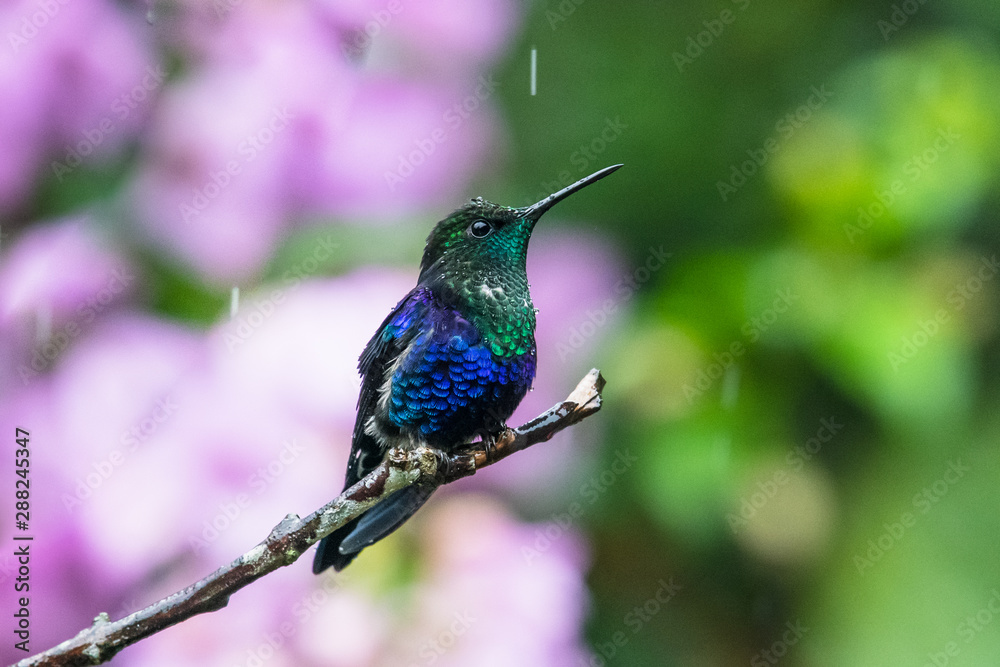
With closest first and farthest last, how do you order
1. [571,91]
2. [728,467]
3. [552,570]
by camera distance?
[552,570] < [728,467] < [571,91]

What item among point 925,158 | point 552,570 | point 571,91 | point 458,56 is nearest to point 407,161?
point 458,56

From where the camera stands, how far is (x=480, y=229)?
0.55 meters

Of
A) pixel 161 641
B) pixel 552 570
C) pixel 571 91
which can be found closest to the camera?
pixel 161 641

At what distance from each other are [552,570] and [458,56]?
0.68 metres

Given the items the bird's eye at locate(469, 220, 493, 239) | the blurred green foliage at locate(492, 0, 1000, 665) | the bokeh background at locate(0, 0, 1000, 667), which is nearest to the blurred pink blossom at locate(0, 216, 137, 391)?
the bokeh background at locate(0, 0, 1000, 667)

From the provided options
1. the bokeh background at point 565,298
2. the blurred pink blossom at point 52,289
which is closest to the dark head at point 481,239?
the bokeh background at point 565,298

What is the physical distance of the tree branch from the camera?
40cm

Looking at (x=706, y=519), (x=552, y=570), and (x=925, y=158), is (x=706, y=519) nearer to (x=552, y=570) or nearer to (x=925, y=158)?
(x=552, y=570)

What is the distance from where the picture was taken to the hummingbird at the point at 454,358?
0.53 m

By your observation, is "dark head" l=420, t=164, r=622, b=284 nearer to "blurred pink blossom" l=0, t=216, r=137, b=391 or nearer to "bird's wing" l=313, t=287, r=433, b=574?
"bird's wing" l=313, t=287, r=433, b=574

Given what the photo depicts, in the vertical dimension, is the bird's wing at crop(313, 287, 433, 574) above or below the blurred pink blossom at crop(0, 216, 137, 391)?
below

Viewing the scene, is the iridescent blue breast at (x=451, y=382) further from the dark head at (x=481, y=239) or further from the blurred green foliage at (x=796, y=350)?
the blurred green foliage at (x=796, y=350)

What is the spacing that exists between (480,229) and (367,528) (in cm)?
19

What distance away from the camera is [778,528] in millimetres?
1249
